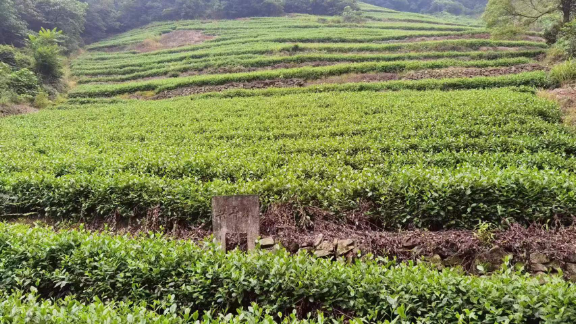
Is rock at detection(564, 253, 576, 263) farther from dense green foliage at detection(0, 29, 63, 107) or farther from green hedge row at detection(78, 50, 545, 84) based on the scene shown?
dense green foliage at detection(0, 29, 63, 107)

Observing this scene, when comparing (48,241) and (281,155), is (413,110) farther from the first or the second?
(48,241)

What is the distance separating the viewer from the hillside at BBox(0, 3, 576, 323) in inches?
154

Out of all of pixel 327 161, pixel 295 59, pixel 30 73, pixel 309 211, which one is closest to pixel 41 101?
pixel 30 73

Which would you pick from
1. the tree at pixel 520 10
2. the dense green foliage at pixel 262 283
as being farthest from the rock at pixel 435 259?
the tree at pixel 520 10

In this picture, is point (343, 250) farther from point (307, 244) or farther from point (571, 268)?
point (571, 268)


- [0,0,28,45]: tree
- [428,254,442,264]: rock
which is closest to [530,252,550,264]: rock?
[428,254,442,264]: rock

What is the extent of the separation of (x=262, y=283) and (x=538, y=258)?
182 inches

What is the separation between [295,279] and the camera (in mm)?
4168

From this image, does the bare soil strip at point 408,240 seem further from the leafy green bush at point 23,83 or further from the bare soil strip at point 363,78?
the leafy green bush at point 23,83

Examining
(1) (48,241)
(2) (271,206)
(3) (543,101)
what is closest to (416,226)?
(2) (271,206)

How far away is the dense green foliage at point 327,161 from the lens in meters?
6.25

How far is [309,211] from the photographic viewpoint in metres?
6.86

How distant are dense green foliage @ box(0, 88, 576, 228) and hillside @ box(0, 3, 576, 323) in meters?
0.05

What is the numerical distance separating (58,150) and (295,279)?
1142 centimetres
